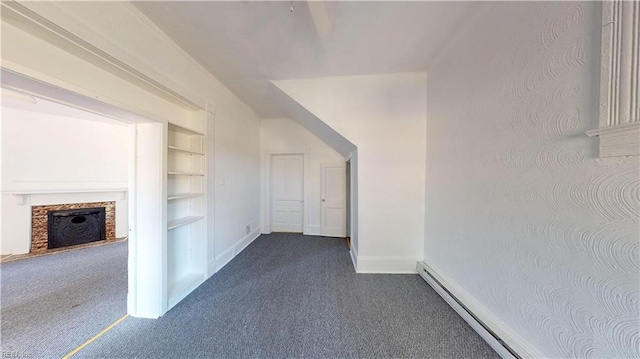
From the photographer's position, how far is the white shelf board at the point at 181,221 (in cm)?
195

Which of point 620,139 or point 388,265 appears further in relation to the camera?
point 388,265

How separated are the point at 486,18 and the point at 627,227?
1656mm

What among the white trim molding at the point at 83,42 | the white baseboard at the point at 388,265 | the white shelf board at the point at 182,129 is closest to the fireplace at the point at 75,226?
the white shelf board at the point at 182,129

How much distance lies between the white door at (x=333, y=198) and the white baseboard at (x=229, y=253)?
1.54 meters

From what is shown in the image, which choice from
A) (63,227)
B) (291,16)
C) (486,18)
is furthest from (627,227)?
(63,227)

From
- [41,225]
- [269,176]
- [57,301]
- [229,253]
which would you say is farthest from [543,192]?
[41,225]

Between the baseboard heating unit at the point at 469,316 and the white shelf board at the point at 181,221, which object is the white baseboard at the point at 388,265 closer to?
the baseboard heating unit at the point at 469,316

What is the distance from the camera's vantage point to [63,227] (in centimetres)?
348

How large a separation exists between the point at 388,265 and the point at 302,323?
1390 millimetres

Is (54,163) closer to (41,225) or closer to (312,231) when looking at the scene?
(41,225)

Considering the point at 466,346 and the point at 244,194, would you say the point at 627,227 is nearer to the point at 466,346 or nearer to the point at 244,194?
the point at 466,346

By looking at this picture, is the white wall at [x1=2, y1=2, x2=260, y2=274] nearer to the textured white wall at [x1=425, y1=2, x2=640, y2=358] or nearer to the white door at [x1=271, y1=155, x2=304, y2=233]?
the white door at [x1=271, y1=155, x2=304, y2=233]

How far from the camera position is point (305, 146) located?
4180 millimetres

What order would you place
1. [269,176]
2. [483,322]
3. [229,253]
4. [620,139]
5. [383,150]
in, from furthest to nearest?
1. [269,176]
2. [229,253]
3. [383,150]
4. [483,322]
5. [620,139]
